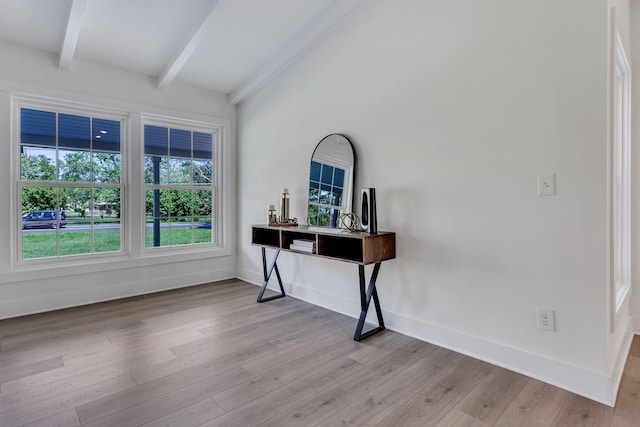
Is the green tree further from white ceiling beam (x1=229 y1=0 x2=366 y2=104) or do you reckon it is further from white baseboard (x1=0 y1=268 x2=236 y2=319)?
white ceiling beam (x1=229 y1=0 x2=366 y2=104)

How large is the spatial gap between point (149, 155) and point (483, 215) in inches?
142

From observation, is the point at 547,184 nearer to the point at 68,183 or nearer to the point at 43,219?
the point at 68,183

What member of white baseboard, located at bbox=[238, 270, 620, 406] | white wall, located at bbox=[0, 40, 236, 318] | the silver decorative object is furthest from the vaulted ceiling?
white baseboard, located at bbox=[238, 270, 620, 406]

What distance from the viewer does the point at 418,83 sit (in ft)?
8.65

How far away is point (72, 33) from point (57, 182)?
1.43 m

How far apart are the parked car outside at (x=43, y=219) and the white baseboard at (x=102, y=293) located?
684 millimetres

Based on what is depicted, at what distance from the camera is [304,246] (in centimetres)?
307

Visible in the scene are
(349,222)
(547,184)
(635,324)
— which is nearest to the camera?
(547,184)

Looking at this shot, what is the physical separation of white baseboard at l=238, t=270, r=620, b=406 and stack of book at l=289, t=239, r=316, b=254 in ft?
1.98

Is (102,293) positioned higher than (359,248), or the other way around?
(359,248)

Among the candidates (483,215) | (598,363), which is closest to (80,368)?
(483,215)

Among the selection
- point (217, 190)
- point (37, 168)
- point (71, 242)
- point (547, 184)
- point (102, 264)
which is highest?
point (37, 168)

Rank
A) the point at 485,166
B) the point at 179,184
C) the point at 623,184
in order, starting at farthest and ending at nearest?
the point at 179,184
the point at 623,184
the point at 485,166

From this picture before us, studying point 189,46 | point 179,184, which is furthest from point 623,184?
point 179,184
